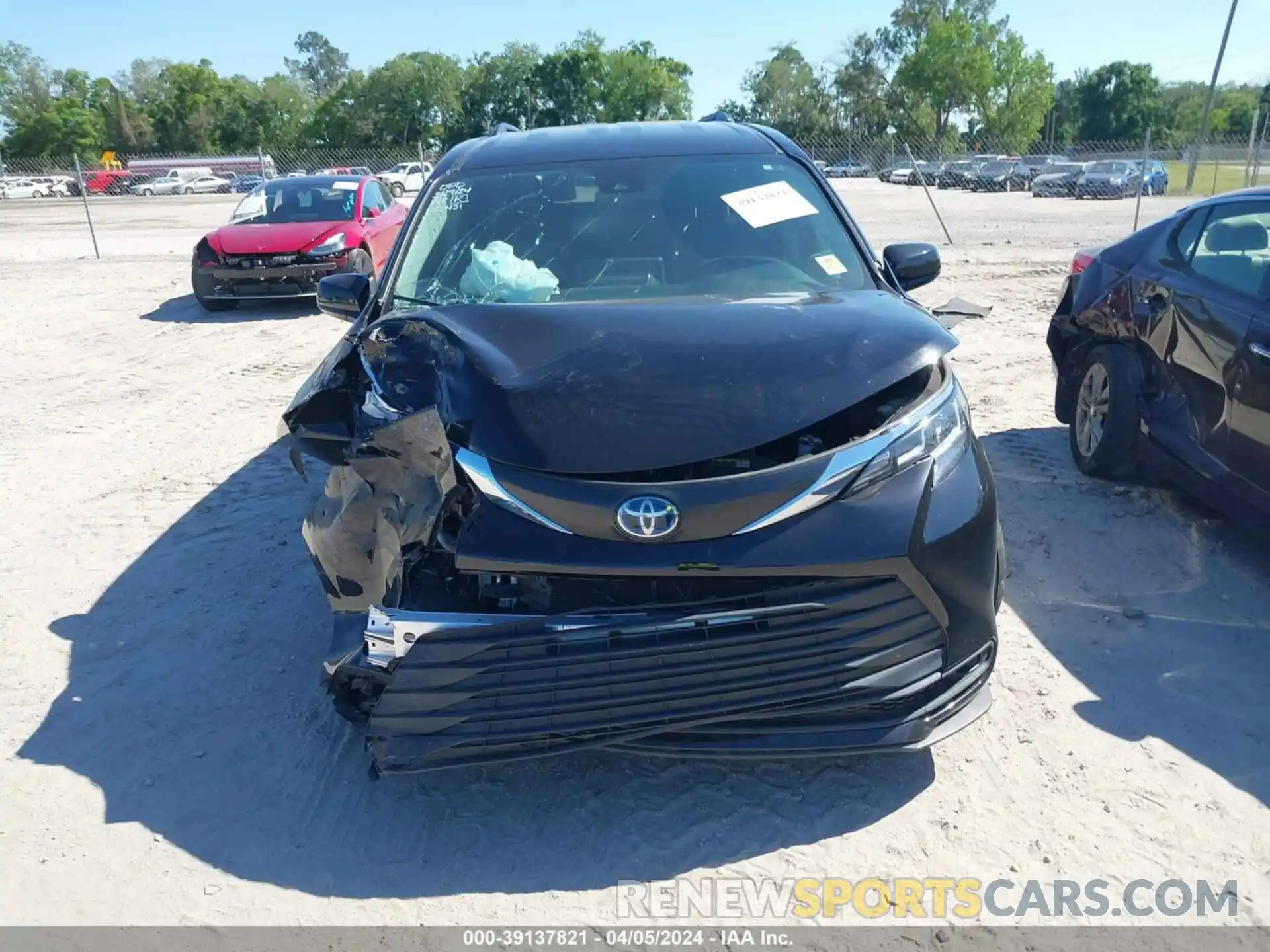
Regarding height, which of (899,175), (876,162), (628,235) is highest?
(628,235)

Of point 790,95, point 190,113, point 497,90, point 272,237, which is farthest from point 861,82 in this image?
point 272,237

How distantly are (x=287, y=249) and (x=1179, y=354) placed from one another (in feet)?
30.3

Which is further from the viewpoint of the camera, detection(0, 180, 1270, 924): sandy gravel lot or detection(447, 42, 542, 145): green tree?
detection(447, 42, 542, 145): green tree

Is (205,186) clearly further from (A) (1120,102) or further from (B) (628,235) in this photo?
(A) (1120,102)

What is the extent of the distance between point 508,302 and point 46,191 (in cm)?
6024

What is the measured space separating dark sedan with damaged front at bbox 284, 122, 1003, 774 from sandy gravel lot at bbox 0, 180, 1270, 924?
1.05 feet

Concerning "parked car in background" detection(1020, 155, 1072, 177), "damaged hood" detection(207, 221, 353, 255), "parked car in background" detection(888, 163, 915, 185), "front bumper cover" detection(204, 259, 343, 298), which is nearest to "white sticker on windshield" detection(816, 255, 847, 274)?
"front bumper cover" detection(204, 259, 343, 298)

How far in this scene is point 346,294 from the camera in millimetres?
4086

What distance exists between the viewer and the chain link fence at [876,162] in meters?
29.7

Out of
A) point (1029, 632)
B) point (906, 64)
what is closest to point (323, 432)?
point (1029, 632)

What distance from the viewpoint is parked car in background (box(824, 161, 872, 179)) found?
4025 centimetres

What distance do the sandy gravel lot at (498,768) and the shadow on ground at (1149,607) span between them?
0.01 m

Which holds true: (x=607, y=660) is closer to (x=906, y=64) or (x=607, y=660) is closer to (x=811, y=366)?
(x=811, y=366)

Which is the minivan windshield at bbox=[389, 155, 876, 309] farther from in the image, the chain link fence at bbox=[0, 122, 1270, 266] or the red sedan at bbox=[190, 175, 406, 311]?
the chain link fence at bbox=[0, 122, 1270, 266]
